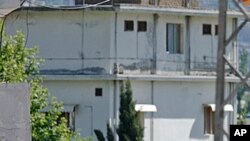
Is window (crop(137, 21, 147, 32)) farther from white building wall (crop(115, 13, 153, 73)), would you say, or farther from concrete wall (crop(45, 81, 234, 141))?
concrete wall (crop(45, 81, 234, 141))

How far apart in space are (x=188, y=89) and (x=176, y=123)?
109 centimetres

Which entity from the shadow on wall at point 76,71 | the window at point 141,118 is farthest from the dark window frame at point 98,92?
the window at point 141,118

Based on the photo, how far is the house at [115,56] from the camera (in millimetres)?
33375

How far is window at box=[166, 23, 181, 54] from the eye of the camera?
34719mm

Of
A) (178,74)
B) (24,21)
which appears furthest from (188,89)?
(24,21)

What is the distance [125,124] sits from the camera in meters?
30.8

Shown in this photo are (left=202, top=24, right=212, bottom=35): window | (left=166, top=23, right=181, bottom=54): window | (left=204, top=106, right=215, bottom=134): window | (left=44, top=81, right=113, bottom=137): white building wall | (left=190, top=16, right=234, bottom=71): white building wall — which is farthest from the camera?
(left=202, top=24, right=212, bottom=35): window

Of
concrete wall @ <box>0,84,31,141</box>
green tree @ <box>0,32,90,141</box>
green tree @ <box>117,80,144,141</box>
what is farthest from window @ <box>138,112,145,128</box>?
concrete wall @ <box>0,84,31,141</box>

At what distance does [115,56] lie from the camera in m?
33.8

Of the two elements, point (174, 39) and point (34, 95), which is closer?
point (34, 95)

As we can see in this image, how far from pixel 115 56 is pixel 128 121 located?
3.40 m

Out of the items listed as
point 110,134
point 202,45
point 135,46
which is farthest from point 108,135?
point 202,45

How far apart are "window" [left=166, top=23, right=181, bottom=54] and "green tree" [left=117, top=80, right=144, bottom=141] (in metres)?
3.73

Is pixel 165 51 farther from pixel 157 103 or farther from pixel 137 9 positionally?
pixel 137 9
